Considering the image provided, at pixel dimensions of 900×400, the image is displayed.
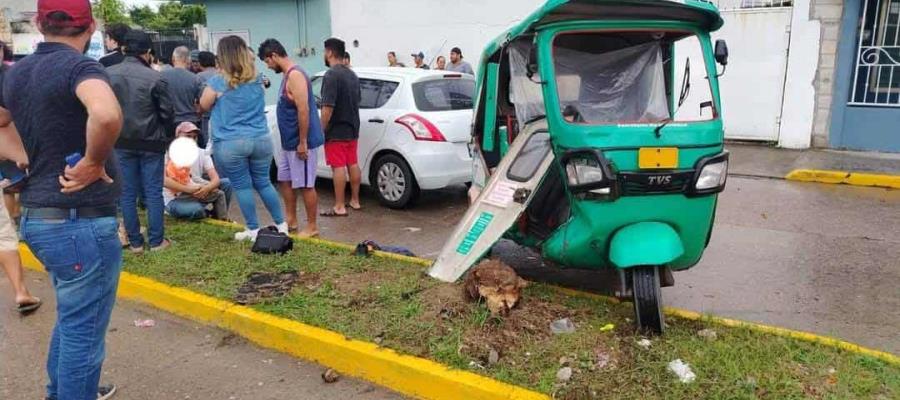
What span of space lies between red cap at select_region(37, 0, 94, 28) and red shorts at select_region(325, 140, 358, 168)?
14.8 ft

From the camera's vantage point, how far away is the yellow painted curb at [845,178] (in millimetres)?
8961

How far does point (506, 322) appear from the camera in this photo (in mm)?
4023

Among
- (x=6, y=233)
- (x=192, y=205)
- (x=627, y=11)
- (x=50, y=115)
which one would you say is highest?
(x=627, y=11)

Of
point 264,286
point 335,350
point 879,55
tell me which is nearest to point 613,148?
point 335,350

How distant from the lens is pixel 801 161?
1027 centimetres

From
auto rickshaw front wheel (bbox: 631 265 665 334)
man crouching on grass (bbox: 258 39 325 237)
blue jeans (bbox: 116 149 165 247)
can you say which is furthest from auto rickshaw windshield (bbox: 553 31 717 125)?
blue jeans (bbox: 116 149 165 247)

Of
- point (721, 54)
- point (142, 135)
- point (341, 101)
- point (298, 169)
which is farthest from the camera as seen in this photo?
point (341, 101)

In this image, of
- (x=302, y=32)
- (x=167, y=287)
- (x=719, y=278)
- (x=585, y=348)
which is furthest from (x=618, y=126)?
(x=302, y=32)

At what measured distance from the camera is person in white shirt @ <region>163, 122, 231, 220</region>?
655 centimetres

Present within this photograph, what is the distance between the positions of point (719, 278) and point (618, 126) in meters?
2.16

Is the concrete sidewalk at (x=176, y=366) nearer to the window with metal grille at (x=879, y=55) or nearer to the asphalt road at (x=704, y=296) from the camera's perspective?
the asphalt road at (x=704, y=296)

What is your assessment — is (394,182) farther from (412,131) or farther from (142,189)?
(142,189)

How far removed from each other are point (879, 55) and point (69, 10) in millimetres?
11243

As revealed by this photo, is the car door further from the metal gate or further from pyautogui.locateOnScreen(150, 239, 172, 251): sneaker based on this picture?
the metal gate
